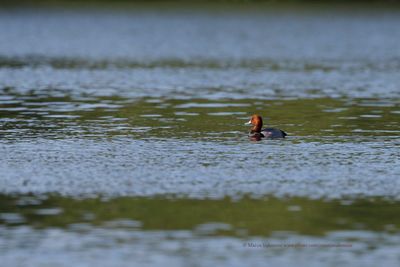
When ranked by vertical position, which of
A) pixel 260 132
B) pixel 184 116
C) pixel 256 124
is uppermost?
pixel 256 124

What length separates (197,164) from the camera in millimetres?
24719

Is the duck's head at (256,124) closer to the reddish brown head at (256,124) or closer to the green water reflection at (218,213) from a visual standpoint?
the reddish brown head at (256,124)

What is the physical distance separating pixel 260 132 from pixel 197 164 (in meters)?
5.21

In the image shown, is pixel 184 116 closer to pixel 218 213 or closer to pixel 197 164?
pixel 197 164

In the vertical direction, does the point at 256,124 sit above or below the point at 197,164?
below

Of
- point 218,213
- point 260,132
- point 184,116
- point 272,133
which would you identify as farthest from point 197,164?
point 184,116

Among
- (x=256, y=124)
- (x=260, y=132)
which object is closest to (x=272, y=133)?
(x=260, y=132)

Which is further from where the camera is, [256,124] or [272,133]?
[256,124]

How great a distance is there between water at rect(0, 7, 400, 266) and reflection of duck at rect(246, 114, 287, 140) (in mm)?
308

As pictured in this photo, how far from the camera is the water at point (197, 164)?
1775 cm

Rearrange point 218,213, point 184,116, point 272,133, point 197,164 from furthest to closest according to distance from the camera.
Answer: point 184,116, point 272,133, point 197,164, point 218,213

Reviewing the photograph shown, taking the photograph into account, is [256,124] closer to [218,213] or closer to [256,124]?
[256,124]

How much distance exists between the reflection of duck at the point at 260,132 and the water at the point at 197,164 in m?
0.31

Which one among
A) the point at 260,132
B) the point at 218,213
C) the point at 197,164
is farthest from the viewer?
the point at 260,132
